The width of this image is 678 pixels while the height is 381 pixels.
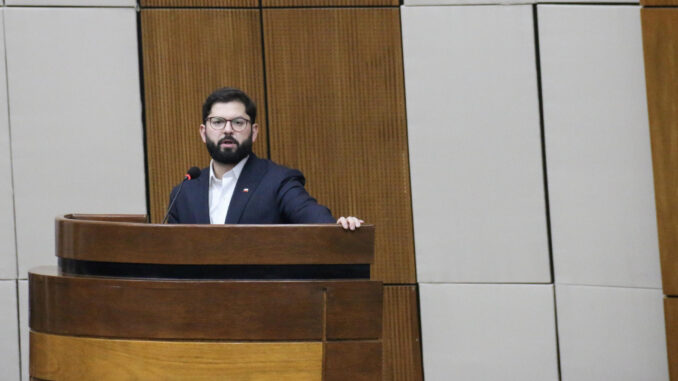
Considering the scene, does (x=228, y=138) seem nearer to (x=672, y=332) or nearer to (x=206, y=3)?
(x=206, y=3)

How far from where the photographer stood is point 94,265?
8.91 ft

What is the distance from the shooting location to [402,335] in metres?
4.36

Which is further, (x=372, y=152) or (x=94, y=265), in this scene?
(x=372, y=152)

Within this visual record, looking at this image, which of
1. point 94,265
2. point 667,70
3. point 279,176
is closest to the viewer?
point 94,265

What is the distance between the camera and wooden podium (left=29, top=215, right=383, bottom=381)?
2.63 meters

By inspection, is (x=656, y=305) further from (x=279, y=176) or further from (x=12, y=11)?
(x=12, y=11)

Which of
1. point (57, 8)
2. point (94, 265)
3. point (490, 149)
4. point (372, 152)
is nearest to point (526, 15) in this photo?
point (490, 149)

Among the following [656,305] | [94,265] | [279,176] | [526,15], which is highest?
[526,15]

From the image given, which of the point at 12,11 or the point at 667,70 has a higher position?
the point at 12,11

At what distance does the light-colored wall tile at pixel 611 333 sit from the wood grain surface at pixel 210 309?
1.88 metres

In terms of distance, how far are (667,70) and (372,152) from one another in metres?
1.33

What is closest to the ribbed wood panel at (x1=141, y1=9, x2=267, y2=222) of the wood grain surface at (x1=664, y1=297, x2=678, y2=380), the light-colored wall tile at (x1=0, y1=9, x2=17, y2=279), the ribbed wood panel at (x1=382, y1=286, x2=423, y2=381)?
the light-colored wall tile at (x1=0, y1=9, x2=17, y2=279)

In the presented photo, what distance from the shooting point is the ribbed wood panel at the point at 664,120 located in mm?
4176

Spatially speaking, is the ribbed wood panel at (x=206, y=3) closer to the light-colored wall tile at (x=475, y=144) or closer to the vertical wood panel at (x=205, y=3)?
the vertical wood panel at (x=205, y=3)
